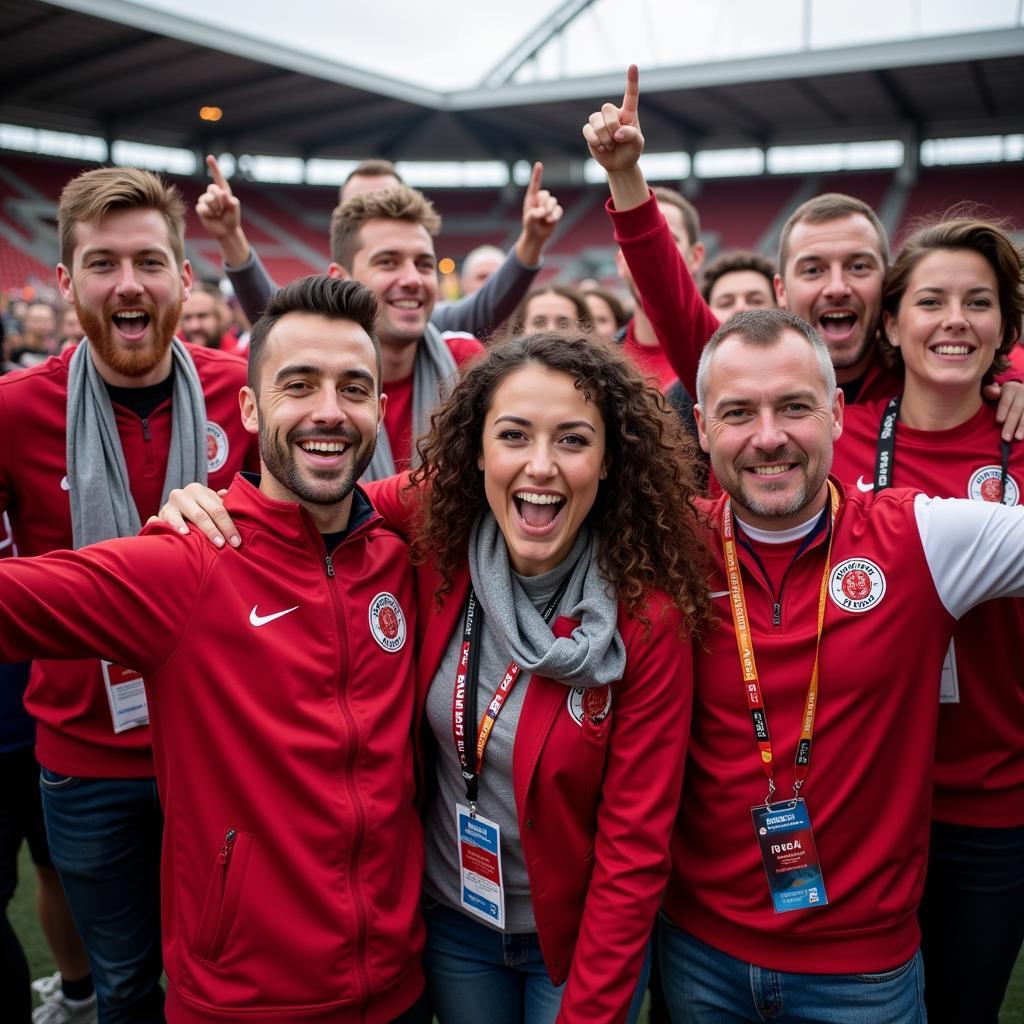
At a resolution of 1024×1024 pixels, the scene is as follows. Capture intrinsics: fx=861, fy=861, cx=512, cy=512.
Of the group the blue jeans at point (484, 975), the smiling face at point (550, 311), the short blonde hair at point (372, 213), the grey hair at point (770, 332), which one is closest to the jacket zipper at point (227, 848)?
the blue jeans at point (484, 975)

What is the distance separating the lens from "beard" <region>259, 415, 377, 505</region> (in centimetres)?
202

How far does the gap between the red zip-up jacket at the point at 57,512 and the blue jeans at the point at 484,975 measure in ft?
3.25

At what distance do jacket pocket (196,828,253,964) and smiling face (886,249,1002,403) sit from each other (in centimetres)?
216

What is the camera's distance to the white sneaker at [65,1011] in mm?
3164

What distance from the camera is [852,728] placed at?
75.7 inches

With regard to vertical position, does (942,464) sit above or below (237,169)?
below

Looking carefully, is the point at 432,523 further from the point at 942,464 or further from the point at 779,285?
the point at 779,285

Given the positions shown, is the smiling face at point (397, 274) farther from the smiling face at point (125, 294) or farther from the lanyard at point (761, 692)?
the lanyard at point (761, 692)

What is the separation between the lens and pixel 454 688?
2.07 meters

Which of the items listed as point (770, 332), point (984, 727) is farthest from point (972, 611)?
point (770, 332)

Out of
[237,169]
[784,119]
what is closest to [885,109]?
[784,119]

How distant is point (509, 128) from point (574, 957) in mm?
27194

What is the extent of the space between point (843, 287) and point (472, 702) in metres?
1.84

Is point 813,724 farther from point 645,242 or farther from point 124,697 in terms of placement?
point 124,697
